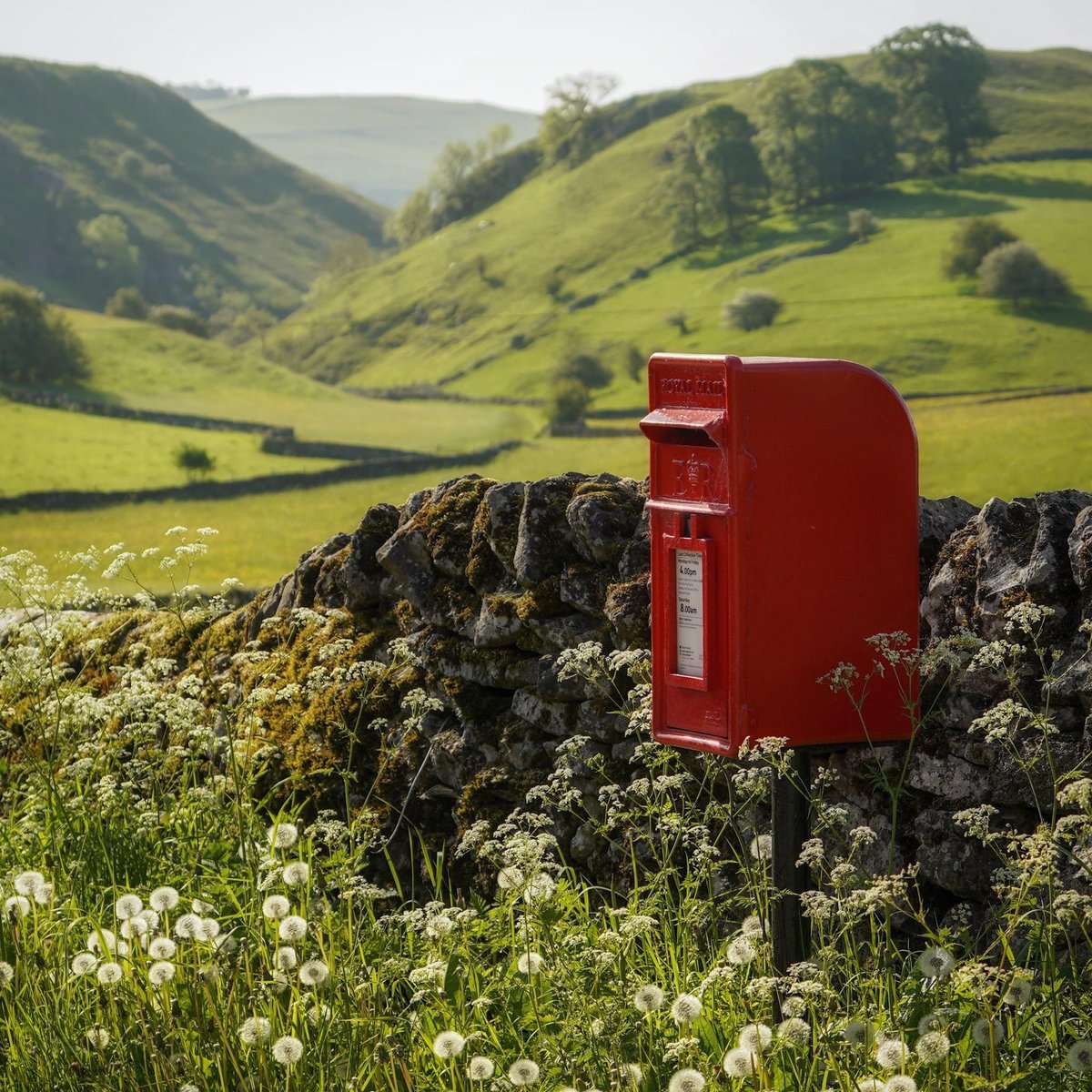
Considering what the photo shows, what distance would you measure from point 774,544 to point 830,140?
116 m

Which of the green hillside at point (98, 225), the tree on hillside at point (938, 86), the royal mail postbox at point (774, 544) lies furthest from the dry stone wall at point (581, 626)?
the green hillside at point (98, 225)

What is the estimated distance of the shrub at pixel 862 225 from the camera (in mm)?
100688

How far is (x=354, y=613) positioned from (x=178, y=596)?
3.94ft

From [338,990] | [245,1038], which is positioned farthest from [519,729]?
[245,1038]

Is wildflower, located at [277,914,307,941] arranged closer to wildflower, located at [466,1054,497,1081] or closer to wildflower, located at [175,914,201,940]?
wildflower, located at [175,914,201,940]

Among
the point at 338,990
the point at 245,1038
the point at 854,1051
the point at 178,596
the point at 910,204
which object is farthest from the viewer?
the point at 910,204

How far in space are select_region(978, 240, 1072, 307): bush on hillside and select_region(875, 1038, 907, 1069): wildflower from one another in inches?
3425

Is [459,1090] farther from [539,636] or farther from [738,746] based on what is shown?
[539,636]

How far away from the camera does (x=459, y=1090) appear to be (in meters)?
3.08

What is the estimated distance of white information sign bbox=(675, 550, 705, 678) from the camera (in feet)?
11.7

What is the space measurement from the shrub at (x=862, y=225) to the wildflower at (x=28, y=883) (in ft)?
337

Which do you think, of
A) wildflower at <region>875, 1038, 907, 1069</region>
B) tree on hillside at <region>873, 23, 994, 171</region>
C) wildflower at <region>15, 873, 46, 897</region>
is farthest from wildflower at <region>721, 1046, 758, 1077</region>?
tree on hillside at <region>873, 23, 994, 171</region>

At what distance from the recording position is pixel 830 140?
4419 inches

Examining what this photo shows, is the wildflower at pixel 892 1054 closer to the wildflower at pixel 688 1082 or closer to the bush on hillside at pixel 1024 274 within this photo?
the wildflower at pixel 688 1082
